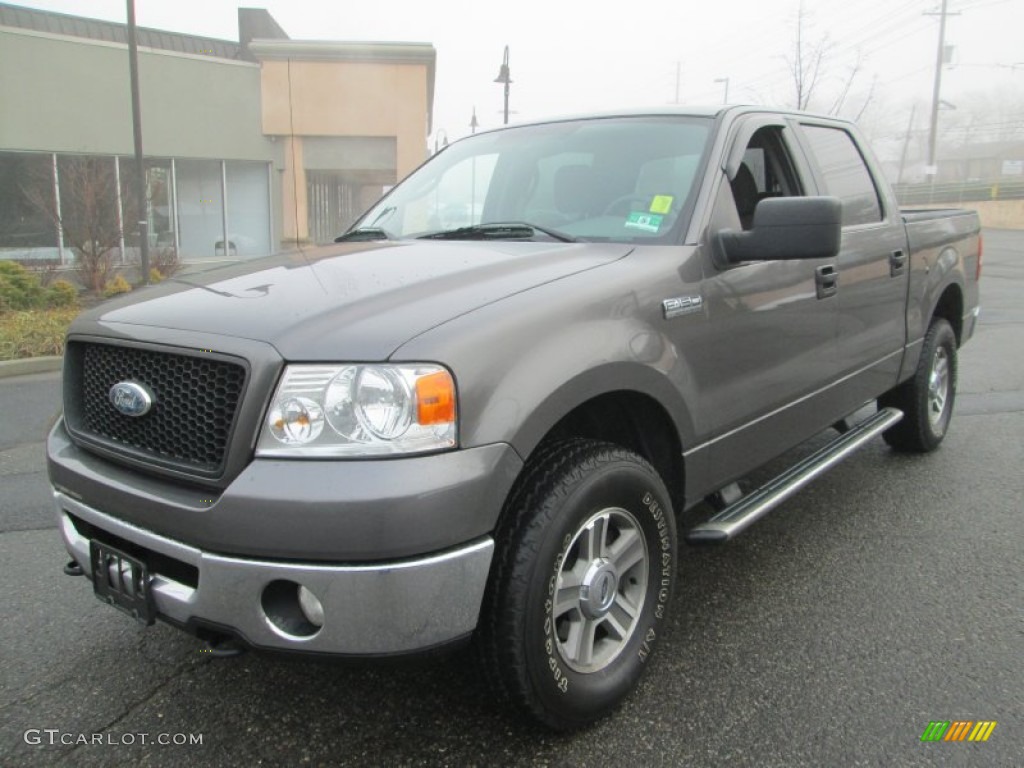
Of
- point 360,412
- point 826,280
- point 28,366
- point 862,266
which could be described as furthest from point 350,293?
point 28,366

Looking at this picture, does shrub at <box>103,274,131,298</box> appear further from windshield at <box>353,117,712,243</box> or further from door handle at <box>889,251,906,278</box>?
door handle at <box>889,251,906,278</box>

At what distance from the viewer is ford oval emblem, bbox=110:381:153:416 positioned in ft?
7.01

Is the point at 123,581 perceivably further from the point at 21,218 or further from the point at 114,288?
the point at 21,218

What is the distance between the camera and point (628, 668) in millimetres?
2406

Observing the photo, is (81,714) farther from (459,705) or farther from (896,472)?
(896,472)

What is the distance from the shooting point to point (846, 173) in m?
3.99

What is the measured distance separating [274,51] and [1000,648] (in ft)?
63.2

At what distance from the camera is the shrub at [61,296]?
10.9 metres

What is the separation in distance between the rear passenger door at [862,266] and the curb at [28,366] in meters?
6.90

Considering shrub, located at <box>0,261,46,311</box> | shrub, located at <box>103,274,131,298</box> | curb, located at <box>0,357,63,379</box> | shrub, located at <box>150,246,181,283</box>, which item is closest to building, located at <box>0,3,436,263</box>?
shrub, located at <box>150,246,181,283</box>

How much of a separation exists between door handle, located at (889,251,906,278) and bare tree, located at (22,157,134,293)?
A: 1190 cm

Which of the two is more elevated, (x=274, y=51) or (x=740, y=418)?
(x=274, y=51)

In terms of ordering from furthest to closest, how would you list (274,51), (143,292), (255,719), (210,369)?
(274,51)
(143,292)
(255,719)
(210,369)

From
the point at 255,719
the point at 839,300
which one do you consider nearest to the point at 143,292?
the point at 255,719
